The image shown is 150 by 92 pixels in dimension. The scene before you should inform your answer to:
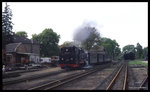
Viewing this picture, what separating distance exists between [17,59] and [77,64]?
16.6 metres

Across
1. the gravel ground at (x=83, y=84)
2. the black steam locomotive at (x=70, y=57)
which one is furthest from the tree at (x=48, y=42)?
the gravel ground at (x=83, y=84)

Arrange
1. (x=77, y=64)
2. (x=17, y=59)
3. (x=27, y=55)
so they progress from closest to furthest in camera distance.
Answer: (x=77, y=64) → (x=17, y=59) → (x=27, y=55)

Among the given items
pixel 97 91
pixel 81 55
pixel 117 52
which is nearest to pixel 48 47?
pixel 81 55

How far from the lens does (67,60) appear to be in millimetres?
27406

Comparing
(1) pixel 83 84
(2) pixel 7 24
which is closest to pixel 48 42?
(2) pixel 7 24

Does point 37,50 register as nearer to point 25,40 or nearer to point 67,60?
point 25,40

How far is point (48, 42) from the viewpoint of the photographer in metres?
73.9

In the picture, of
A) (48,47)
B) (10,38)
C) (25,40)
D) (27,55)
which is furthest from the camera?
(48,47)

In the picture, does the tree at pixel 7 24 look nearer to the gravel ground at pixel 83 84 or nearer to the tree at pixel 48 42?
the tree at pixel 48 42

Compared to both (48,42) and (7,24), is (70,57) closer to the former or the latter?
(7,24)

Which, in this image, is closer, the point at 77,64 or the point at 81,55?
the point at 77,64

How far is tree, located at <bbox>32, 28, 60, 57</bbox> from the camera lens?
237 feet

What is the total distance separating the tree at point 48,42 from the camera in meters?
72.1

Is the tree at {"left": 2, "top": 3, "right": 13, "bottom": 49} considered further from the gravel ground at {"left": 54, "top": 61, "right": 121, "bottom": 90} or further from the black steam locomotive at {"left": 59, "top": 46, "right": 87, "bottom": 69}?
the gravel ground at {"left": 54, "top": 61, "right": 121, "bottom": 90}
